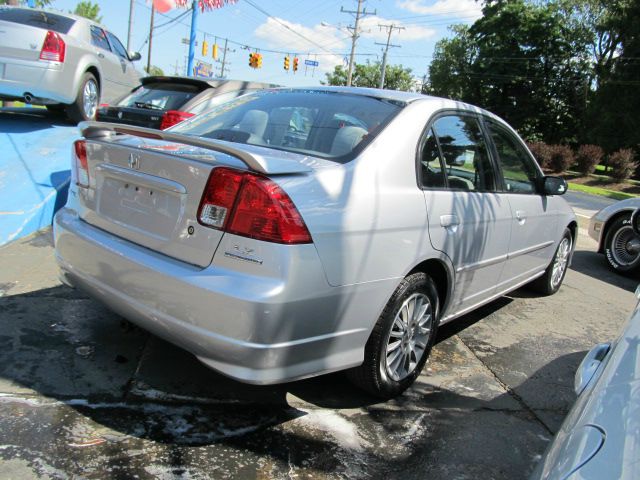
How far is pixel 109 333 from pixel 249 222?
173 cm

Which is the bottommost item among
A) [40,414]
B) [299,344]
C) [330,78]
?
[40,414]

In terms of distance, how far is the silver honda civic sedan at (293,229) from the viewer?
223cm

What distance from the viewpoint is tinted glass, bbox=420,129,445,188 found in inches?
118

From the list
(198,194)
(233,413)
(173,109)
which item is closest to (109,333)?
(233,413)

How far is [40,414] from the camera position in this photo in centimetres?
252

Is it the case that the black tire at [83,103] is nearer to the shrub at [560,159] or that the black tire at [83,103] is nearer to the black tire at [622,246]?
Result: the black tire at [622,246]

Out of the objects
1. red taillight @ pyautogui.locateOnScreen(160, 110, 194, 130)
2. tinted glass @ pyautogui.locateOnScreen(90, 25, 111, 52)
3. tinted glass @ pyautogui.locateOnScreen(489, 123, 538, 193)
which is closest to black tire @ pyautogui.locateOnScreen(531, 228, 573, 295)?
tinted glass @ pyautogui.locateOnScreen(489, 123, 538, 193)

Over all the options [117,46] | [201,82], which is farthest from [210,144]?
[117,46]

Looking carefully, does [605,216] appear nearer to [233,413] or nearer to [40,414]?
[233,413]

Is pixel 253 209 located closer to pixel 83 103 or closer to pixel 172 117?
pixel 172 117

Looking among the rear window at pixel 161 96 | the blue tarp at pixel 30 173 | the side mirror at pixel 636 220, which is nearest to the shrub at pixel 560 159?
the side mirror at pixel 636 220

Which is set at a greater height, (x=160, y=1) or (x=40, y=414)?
(x=160, y=1)

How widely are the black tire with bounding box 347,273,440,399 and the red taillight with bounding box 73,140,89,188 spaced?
1.76m

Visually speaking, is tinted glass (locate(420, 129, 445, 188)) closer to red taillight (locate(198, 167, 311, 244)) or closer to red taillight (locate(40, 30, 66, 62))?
red taillight (locate(198, 167, 311, 244))
